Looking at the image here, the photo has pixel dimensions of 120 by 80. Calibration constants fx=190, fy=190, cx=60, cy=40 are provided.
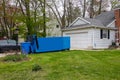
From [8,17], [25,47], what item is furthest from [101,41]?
[8,17]

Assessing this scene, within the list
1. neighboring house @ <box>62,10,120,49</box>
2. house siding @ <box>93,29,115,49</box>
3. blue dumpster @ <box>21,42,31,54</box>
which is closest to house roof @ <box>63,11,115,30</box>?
neighboring house @ <box>62,10,120,49</box>

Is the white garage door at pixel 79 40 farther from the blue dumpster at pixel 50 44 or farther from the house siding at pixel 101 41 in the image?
the blue dumpster at pixel 50 44

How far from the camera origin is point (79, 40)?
21938mm

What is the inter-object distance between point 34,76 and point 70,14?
28213 mm

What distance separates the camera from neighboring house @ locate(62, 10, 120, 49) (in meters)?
20.1

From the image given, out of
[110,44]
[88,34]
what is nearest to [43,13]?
[88,34]

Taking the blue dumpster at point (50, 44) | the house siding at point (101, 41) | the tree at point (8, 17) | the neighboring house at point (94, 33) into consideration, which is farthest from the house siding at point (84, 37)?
the tree at point (8, 17)

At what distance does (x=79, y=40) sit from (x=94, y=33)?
2.50 metres

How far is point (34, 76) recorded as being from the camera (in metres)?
7.07

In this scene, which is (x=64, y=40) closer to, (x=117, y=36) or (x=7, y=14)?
(x=117, y=36)

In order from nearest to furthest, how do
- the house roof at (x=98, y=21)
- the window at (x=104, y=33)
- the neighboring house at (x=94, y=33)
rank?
the neighboring house at (x=94, y=33)
the house roof at (x=98, y=21)
the window at (x=104, y=33)

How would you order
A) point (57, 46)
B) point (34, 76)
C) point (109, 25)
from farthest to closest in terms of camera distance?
point (109, 25), point (57, 46), point (34, 76)

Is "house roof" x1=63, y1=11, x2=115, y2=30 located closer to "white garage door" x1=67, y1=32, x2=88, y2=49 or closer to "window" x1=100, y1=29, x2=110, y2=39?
"window" x1=100, y1=29, x2=110, y2=39

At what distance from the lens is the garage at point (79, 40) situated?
68.4 ft
